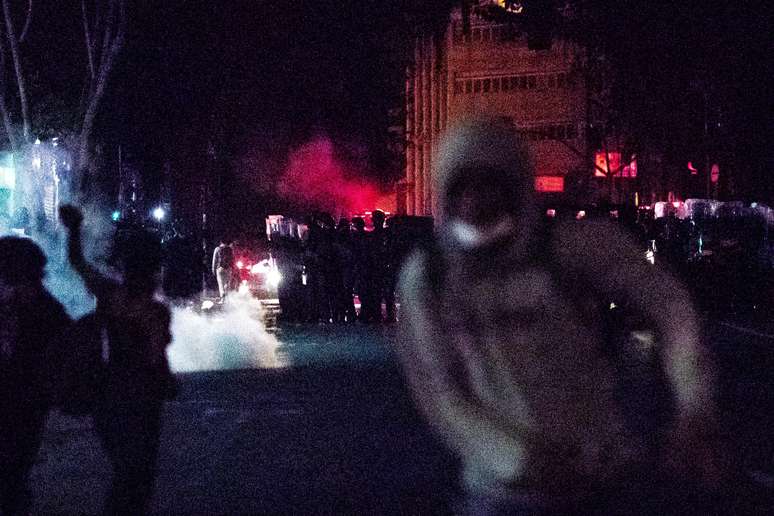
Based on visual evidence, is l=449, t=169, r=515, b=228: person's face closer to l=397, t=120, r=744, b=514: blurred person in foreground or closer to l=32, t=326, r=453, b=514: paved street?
l=397, t=120, r=744, b=514: blurred person in foreground

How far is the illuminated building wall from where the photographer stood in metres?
77.8

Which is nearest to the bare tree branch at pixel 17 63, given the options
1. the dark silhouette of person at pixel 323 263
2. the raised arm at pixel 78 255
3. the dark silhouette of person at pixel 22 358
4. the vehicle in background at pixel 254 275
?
the dark silhouette of person at pixel 323 263

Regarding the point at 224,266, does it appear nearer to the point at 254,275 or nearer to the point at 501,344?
the point at 254,275

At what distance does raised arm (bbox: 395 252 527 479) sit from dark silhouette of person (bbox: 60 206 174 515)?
239cm

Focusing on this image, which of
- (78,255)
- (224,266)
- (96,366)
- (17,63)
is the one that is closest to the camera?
(96,366)

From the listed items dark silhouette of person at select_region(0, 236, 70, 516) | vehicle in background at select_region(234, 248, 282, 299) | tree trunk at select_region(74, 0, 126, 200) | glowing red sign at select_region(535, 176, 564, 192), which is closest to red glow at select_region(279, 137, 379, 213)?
glowing red sign at select_region(535, 176, 564, 192)

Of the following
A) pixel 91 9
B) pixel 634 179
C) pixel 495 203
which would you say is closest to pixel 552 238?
pixel 495 203

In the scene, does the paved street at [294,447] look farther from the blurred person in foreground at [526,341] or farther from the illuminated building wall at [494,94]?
the illuminated building wall at [494,94]

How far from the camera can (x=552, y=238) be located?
3.50 metres

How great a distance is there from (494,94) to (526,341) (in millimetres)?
79476

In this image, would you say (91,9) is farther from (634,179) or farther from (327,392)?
(634,179)

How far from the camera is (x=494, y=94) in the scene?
3223 inches

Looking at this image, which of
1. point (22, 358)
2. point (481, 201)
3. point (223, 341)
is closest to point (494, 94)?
point (223, 341)

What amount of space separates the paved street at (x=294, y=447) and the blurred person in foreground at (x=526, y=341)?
13.7ft
